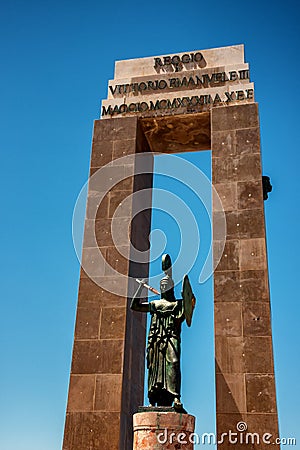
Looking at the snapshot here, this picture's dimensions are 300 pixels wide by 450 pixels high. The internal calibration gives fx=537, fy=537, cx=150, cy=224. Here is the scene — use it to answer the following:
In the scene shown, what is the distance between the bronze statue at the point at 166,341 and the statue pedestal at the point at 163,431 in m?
0.69

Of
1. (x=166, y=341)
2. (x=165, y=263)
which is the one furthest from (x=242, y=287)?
(x=166, y=341)

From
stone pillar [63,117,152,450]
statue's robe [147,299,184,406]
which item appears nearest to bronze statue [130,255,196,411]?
statue's robe [147,299,184,406]

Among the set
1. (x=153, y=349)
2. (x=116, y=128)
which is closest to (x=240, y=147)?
(x=116, y=128)

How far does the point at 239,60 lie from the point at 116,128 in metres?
4.70

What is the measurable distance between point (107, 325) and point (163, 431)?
4195 millimetres

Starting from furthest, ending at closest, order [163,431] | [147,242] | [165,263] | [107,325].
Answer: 1. [147,242]
2. [107,325]
3. [165,263]
4. [163,431]

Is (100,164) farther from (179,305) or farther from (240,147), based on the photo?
(179,305)

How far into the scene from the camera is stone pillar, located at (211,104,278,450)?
13.3 meters

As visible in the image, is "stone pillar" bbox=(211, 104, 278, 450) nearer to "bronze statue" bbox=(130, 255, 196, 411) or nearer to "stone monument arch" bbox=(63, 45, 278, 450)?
"stone monument arch" bbox=(63, 45, 278, 450)

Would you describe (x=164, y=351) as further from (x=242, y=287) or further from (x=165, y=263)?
(x=242, y=287)

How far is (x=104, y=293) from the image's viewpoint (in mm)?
15508

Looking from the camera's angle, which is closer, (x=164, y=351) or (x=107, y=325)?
(x=164, y=351)

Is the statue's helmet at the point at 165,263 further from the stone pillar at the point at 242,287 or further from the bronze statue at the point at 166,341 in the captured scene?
the stone pillar at the point at 242,287

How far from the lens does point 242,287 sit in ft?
47.8
